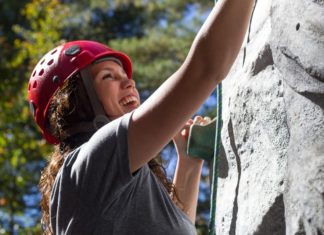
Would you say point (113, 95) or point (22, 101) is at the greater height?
point (22, 101)

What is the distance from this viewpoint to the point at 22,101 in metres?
10.8

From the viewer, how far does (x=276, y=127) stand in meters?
2.35

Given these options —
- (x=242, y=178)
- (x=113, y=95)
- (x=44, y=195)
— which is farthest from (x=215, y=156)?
(x=44, y=195)

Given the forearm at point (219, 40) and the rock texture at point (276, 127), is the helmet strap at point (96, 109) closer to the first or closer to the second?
the rock texture at point (276, 127)

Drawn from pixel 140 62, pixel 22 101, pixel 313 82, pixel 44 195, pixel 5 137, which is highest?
pixel 140 62

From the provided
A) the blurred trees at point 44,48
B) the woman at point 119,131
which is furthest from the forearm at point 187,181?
the blurred trees at point 44,48

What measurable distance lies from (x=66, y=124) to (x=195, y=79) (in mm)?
773

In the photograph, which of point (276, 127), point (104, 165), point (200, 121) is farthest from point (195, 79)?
point (200, 121)

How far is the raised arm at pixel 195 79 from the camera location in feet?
7.59

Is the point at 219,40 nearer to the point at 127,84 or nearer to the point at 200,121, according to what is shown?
the point at 127,84

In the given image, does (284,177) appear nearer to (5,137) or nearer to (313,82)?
(313,82)

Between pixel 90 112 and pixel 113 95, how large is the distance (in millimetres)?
114

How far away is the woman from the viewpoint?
7.64ft

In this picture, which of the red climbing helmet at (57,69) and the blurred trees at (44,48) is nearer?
the red climbing helmet at (57,69)
